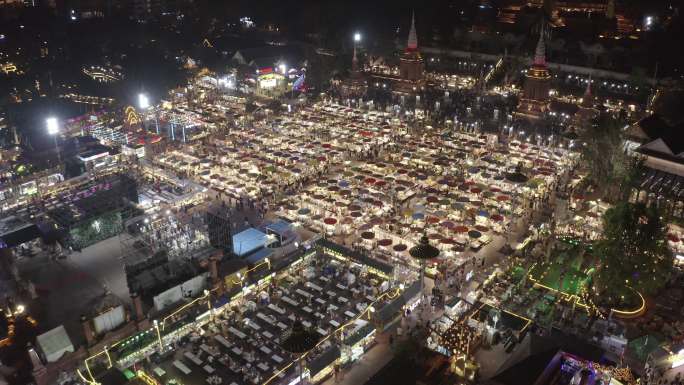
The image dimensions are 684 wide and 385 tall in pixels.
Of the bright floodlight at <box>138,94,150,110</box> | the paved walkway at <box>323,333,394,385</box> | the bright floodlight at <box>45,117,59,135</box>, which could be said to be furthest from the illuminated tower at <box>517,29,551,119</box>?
the bright floodlight at <box>45,117,59,135</box>

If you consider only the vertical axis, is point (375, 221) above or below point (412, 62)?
below

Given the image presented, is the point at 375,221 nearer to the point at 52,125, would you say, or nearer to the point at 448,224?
the point at 448,224

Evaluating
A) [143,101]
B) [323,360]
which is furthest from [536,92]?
[323,360]

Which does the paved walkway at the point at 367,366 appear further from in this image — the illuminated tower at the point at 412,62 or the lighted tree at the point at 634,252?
the illuminated tower at the point at 412,62

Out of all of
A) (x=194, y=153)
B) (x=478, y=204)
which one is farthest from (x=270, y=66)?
(x=478, y=204)

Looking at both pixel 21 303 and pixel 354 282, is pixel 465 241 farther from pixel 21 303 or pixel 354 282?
pixel 21 303

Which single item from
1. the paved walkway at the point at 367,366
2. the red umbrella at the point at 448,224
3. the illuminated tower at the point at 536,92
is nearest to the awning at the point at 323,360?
the paved walkway at the point at 367,366

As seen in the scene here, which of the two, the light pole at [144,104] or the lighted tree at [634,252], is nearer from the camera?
the lighted tree at [634,252]
